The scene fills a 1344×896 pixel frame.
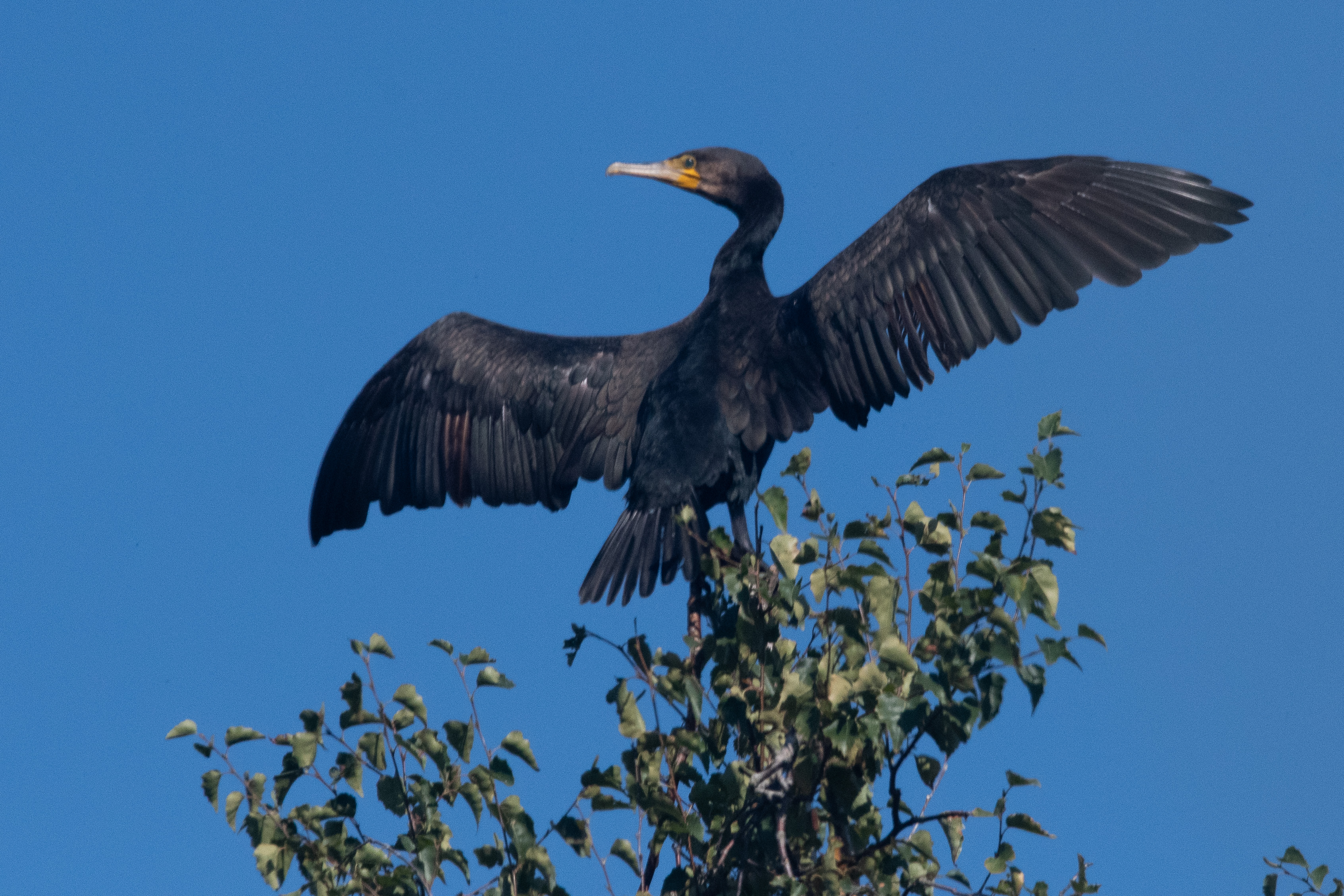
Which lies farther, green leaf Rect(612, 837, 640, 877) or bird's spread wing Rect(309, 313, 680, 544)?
bird's spread wing Rect(309, 313, 680, 544)

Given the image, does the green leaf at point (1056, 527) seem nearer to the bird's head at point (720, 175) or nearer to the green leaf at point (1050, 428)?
the green leaf at point (1050, 428)

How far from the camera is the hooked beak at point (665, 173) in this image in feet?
23.6

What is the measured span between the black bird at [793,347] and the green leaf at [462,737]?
5.57 ft

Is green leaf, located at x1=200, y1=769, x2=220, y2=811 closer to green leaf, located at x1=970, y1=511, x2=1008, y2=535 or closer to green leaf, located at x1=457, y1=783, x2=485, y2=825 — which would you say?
green leaf, located at x1=457, y1=783, x2=485, y2=825

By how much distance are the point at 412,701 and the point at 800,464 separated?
3.40 feet

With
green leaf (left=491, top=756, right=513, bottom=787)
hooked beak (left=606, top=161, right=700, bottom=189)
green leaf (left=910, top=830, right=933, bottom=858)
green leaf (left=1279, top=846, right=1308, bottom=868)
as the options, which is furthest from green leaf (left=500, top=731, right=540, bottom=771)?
hooked beak (left=606, top=161, right=700, bottom=189)

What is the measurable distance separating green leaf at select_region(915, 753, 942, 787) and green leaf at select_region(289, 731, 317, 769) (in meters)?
1.36

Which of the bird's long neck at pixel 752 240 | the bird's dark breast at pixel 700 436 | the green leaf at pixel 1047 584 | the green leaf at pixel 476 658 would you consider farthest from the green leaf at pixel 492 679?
the bird's long neck at pixel 752 240

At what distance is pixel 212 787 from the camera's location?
10.7 ft

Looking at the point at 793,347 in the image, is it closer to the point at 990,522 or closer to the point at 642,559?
the point at 642,559

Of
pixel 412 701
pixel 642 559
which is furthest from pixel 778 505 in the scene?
pixel 642 559

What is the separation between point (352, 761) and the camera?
3.23m

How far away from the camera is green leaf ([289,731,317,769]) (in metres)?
3.17

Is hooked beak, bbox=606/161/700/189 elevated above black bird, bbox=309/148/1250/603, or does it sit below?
above
